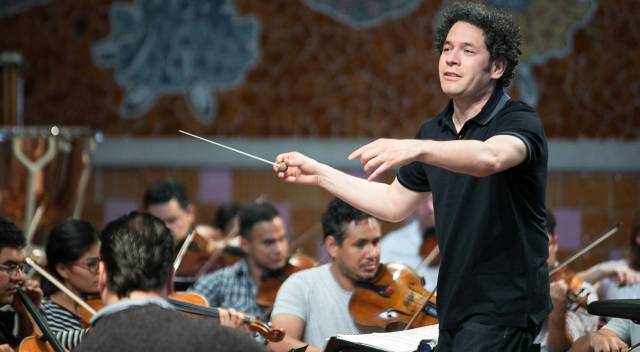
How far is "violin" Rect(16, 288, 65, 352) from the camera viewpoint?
3.17 meters

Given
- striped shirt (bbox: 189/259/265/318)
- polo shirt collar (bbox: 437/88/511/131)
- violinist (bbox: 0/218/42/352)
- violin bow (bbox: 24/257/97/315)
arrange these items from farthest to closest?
striped shirt (bbox: 189/259/265/318) → violin bow (bbox: 24/257/97/315) → violinist (bbox: 0/218/42/352) → polo shirt collar (bbox: 437/88/511/131)

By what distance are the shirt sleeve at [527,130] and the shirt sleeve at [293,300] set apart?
1559mm

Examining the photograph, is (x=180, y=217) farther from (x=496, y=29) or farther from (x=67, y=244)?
(x=496, y=29)

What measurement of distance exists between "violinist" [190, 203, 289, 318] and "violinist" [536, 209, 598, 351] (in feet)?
4.30

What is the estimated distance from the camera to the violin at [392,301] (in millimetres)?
3750

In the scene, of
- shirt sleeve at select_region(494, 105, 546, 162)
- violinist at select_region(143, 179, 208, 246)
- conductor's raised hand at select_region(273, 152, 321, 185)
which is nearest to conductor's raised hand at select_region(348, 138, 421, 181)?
shirt sleeve at select_region(494, 105, 546, 162)

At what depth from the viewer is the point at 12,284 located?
3.41 meters

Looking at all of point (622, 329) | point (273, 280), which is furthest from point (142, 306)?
point (273, 280)

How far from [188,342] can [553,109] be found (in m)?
4.62

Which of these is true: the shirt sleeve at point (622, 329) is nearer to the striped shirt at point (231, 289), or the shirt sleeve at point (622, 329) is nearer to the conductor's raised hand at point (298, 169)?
the conductor's raised hand at point (298, 169)

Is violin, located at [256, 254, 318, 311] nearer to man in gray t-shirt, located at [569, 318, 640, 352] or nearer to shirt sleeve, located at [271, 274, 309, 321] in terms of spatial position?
shirt sleeve, located at [271, 274, 309, 321]

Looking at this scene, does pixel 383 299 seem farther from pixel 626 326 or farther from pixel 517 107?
pixel 517 107

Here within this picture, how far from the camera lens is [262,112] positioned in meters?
6.61

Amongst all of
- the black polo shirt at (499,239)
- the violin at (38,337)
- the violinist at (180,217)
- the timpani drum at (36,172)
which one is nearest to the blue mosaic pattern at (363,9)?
the violinist at (180,217)
